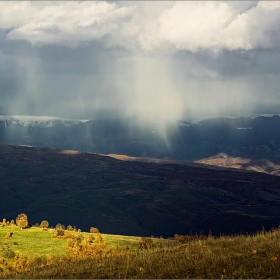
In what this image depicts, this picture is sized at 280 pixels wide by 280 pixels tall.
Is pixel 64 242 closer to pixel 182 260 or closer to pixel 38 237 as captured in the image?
pixel 38 237

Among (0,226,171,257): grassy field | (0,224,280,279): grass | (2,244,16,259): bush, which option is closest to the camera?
(0,224,280,279): grass

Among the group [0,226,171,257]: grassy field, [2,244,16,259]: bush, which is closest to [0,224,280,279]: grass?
[2,244,16,259]: bush

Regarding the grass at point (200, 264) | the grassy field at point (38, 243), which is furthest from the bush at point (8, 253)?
the grass at point (200, 264)

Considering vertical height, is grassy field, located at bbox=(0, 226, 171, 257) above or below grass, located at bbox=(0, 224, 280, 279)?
below

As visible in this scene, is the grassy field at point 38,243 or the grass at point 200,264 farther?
the grassy field at point 38,243

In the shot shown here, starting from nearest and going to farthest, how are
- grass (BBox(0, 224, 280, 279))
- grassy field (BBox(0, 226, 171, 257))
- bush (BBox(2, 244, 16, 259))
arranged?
grass (BBox(0, 224, 280, 279)) → bush (BBox(2, 244, 16, 259)) → grassy field (BBox(0, 226, 171, 257))

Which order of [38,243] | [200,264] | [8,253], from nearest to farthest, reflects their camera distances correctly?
1. [200,264]
2. [8,253]
3. [38,243]

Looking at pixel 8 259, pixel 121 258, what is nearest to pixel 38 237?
pixel 8 259

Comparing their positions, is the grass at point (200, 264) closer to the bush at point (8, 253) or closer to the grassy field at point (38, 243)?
the bush at point (8, 253)

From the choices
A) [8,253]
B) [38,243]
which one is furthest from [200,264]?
[38,243]

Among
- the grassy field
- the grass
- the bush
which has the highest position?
the grass

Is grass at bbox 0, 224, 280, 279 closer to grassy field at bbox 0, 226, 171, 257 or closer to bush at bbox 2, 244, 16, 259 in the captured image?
bush at bbox 2, 244, 16, 259

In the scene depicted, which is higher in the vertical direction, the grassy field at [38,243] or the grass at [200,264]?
the grass at [200,264]

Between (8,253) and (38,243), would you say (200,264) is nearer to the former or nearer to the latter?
(8,253)
